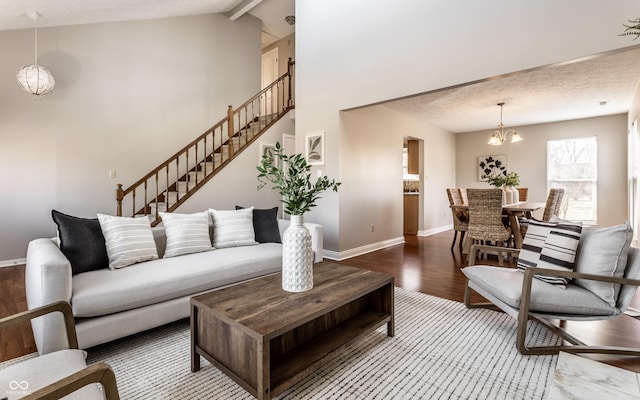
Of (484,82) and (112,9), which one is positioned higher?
(112,9)

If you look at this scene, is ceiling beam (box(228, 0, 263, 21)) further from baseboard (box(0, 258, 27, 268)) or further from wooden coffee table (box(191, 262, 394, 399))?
wooden coffee table (box(191, 262, 394, 399))

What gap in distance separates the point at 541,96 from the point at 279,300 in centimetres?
539

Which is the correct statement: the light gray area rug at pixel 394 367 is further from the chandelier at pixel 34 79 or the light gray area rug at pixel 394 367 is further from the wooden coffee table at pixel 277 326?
the chandelier at pixel 34 79

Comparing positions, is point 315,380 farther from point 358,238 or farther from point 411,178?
point 411,178

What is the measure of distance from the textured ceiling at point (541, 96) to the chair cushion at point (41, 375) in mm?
3812

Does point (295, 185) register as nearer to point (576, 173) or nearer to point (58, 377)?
point (58, 377)

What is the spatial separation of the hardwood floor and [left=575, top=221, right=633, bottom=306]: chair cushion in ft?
1.32

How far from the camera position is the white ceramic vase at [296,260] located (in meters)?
1.87

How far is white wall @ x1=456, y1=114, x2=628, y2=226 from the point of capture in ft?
20.3

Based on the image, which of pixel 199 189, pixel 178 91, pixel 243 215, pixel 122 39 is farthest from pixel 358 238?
pixel 122 39

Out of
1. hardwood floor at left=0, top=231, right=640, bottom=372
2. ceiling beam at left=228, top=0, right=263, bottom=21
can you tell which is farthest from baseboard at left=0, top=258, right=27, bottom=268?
ceiling beam at left=228, top=0, right=263, bottom=21

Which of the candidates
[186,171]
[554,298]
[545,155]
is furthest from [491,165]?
[186,171]

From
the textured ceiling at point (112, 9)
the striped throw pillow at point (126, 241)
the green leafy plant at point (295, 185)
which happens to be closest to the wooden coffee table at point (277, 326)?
the green leafy plant at point (295, 185)

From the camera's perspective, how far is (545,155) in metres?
7.05
